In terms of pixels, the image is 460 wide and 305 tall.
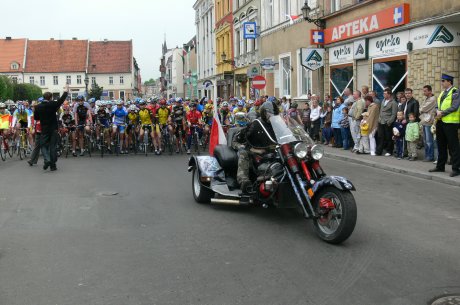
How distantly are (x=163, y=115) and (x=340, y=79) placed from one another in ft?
25.3

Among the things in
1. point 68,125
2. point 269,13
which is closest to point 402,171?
point 68,125

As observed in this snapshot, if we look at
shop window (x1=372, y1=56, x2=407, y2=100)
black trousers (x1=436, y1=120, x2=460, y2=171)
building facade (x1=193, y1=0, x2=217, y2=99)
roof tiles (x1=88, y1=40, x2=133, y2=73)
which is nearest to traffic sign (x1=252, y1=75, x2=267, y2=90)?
shop window (x1=372, y1=56, x2=407, y2=100)

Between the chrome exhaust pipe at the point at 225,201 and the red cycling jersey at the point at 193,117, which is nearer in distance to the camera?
the chrome exhaust pipe at the point at 225,201

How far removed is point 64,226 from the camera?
699 cm

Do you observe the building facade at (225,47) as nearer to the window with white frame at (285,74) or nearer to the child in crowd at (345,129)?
the window with white frame at (285,74)

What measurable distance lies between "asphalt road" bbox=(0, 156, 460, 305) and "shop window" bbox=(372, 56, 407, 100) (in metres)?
7.81

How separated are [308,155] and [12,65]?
103 meters

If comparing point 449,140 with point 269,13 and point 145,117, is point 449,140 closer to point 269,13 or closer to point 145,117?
point 145,117

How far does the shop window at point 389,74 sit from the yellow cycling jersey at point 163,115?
7.18 m

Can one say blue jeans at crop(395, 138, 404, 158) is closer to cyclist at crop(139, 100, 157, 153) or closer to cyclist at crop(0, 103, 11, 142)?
cyclist at crop(139, 100, 157, 153)

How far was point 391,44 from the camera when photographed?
17.1 metres

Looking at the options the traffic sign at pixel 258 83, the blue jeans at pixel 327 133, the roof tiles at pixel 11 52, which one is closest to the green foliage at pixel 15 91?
the roof tiles at pixel 11 52

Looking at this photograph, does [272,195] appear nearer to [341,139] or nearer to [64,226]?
[64,226]

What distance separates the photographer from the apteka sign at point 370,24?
1611 centimetres
